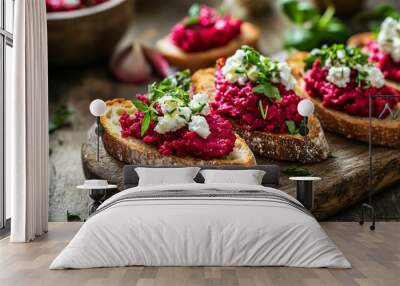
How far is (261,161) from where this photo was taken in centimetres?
561

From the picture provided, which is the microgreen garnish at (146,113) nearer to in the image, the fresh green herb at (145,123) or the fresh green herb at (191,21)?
the fresh green herb at (145,123)

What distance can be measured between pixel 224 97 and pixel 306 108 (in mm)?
719

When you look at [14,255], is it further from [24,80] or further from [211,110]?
[211,110]

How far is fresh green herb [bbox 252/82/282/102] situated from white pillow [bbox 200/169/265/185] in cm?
69

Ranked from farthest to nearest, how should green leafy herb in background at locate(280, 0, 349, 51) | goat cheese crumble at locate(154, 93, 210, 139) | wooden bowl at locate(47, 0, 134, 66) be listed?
green leafy herb in background at locate(280, 0, 349, 51) < wooden bowl at locate(47, 0, 134, 66) < goat cheese crumble at locate(154, 93, 210, 139)

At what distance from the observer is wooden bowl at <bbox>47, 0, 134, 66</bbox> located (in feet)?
18.6

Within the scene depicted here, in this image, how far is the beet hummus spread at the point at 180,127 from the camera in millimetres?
5336

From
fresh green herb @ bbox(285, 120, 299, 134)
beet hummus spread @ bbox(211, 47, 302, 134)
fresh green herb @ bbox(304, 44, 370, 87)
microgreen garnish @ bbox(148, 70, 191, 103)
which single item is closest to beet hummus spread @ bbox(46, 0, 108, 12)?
microgreen garnish @ bbox(148, 70, 191, 103)

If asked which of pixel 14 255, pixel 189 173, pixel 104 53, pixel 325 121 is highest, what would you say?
pixel 104 53

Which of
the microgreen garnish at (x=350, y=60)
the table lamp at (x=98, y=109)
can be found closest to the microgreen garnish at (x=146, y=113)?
the table lamp at (x=98, y=109)

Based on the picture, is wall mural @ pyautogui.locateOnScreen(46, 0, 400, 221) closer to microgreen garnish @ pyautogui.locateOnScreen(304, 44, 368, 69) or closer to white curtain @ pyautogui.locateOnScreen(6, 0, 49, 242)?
microgreen garnish @ pyautogui.locateOnScreen(304, 44, 368, 69)

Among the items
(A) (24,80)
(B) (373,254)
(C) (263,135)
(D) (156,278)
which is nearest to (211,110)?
(C) (263,135)

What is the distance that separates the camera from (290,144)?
554cm

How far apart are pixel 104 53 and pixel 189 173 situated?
158 centimetres
